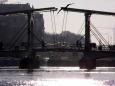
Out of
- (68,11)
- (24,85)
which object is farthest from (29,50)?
(24,85)

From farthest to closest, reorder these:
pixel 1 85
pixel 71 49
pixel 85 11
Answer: pixel 85 11 < pixel 71 49 < pixel 1 85

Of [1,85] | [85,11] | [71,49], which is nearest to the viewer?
[1,85]

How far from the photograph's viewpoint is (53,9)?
179 metres

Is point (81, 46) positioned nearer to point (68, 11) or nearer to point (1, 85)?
point (68, 11)

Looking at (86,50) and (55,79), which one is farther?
(86,50)

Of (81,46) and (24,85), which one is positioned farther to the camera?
(81,46)

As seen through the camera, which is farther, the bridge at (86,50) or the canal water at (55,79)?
→ the bridge at (86,50)

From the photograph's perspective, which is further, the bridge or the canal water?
the bridge

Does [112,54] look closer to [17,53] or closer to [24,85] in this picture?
[17,53]

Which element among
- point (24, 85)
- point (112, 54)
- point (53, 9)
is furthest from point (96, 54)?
point (24, 85)

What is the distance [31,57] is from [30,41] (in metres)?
9.49

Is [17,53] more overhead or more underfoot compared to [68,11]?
more underfoot

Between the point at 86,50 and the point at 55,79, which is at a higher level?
the point at 86,50

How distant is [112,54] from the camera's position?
6693 inches
